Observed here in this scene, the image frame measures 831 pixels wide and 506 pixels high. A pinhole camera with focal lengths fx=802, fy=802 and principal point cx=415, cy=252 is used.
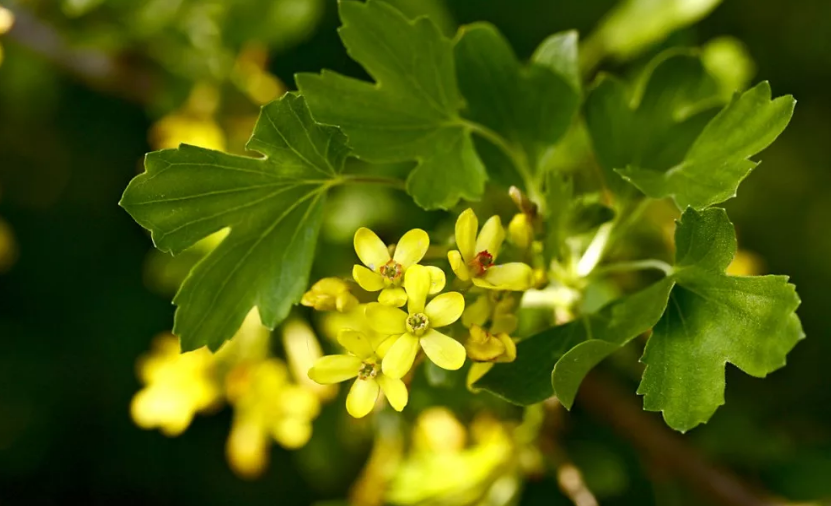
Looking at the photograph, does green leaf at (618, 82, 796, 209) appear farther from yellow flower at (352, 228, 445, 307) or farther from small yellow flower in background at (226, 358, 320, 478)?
small yellow flower in background at (226, 358, 320, 478)

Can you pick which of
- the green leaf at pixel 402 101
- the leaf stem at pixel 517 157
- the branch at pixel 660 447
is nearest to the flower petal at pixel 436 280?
the green leaf at pixel 402 101

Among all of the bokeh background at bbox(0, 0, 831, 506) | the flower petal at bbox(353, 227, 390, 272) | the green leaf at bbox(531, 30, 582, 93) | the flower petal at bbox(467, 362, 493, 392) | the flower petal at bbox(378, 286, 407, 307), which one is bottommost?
the bokeh background at bbox(0, 0, 831, 506)

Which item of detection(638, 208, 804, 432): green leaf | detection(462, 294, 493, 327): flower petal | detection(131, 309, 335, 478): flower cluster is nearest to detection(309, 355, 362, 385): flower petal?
detection(462, 294, 493, 327): flower petal

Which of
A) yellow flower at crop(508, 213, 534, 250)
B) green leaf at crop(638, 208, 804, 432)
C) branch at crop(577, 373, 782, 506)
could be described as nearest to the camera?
green leaf at crop(638, 208, 804, 432)

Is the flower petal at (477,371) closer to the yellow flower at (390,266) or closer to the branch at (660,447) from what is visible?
the yellow flower at (390,266)

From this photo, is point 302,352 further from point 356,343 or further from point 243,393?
point 356,343

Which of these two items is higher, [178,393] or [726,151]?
[726,151]

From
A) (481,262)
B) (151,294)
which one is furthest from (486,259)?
(151,294)
